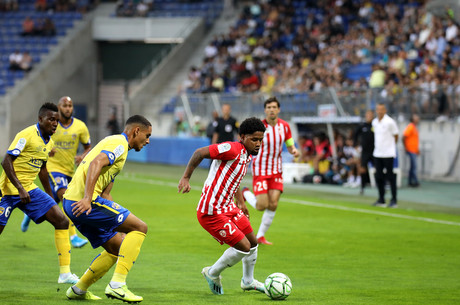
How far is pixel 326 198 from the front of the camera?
65.8ft

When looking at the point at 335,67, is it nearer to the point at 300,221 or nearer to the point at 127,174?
the point at 127,174

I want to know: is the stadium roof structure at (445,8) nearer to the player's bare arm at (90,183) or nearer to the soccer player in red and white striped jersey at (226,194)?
the soccer player in red and white striped jersey at (226,194)

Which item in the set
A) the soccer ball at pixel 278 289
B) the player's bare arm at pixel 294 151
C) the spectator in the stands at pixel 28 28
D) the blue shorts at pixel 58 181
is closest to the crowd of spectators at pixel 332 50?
the spectator in the stands at pixel 28 28

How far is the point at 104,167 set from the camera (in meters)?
7.27

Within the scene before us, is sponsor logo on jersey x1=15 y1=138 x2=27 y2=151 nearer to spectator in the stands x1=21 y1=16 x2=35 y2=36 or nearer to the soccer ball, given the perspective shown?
the soccer ball

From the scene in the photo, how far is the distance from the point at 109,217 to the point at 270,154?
5193 mm

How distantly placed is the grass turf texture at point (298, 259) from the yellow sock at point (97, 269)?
0.33 meters

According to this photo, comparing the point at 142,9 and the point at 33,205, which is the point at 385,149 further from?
the point at 142,9

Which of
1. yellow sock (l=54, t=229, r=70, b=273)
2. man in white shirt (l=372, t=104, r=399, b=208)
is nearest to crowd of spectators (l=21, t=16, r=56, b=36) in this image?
man in white shirt (l=372, t=104, r=399, b=208)

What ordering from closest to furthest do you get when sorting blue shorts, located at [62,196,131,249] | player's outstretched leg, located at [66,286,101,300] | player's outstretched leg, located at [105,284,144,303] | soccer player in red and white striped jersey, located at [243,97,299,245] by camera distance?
1. player's outstretched leg, located at [105,284,144,303]
2. blue shorts, located at [62,196,131,249]
3. player's outstretched leg, located at [66,286,101,300]
4. soccer player in red and white striped jersey, located at [243,97,299,245]

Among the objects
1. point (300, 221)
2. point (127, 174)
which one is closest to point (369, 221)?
point (300, 221)

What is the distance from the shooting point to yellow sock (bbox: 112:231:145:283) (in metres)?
7.25

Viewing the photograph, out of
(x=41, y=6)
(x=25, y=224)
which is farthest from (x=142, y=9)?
(x=25, y=224)

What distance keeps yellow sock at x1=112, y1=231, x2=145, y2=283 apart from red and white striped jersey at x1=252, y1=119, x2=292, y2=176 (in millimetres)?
4926
